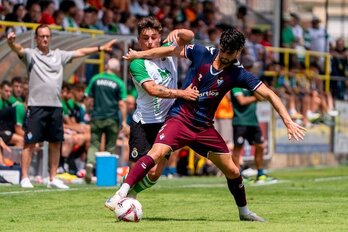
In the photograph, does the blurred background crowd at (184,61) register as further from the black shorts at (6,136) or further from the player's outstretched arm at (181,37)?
the player's outstretched arm at (181,37)

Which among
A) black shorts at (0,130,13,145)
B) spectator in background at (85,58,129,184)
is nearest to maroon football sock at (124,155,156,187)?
black shorts at (0,130,13,145)

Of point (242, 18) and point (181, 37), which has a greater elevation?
point (242, 18)

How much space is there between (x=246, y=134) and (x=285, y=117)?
30.8ft

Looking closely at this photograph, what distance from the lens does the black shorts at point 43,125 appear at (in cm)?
1855

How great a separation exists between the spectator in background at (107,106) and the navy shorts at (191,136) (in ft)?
29.8

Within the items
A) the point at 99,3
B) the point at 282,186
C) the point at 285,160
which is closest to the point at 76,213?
the point at 282,186

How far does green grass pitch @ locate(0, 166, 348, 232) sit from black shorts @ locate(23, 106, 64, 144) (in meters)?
0.80

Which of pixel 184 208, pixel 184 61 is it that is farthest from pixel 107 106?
pixel 184 208

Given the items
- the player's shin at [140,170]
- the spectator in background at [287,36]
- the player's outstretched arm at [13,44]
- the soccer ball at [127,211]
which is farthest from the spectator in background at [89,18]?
the soccer ball at [127,211]

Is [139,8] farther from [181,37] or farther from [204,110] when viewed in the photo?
[204,110]

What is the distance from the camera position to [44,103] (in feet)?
61.3

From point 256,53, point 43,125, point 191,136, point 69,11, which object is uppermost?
point 69,11

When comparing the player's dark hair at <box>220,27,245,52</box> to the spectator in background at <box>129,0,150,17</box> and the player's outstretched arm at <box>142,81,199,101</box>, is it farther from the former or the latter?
the spectator in background at <box>129,0,150,17</box>

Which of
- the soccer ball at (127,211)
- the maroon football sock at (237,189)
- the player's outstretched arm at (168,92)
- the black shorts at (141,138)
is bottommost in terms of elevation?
the soccer ball at (127,211)
